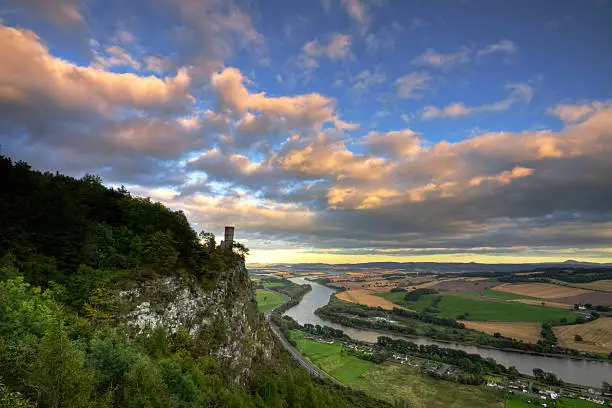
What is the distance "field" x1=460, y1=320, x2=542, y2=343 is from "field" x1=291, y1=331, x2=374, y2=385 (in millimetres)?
68002

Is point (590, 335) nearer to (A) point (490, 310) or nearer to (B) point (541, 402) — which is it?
(A) point (490, 310)

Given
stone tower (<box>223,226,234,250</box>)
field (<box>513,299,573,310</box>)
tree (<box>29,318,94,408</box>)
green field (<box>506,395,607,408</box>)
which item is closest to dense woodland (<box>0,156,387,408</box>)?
tree (<box>29,318,94,408</box>)

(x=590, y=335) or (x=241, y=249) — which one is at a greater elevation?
→ (x=241, y=249)

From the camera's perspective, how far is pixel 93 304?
21766mm

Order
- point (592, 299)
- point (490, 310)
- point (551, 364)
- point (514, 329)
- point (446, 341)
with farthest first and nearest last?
1. point (592, 299)
2. point (490, 310)
3. point (514, 329)
4. point (446, 341)
5. point (551, 364)

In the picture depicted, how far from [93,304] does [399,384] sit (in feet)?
263

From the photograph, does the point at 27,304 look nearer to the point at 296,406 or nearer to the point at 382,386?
the point at 296,406

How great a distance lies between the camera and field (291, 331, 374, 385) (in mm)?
Result: 84000

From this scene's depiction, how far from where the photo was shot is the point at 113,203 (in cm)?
3077

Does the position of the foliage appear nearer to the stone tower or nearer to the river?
the river

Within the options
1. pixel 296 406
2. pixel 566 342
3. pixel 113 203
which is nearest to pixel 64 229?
pixel 113 203

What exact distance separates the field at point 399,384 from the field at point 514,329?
57.9 m

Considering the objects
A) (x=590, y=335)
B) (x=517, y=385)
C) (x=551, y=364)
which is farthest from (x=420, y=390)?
(x=590, y=335)

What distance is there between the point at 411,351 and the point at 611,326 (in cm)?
8639
